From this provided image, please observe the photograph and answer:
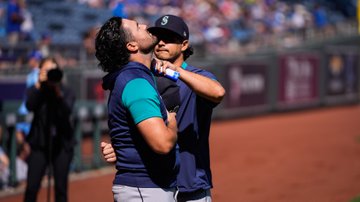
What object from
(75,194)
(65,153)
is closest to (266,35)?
(75,194)

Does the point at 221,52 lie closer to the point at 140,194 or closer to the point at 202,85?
the point at 202,85

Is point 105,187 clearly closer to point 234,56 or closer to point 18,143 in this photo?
point 18,143

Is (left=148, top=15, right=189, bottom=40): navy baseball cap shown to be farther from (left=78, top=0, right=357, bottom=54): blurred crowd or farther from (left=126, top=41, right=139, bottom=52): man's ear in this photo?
(left=78, top=0, right=357, bottom=54): blurred crowd

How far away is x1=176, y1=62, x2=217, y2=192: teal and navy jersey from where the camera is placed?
4.15m

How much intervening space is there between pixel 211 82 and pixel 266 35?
17298 mm

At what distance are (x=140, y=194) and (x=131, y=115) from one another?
435 mm

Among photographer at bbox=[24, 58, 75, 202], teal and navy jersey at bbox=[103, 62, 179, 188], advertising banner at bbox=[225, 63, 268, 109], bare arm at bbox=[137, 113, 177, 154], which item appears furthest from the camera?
advertising banner at bbox=[225, 63, 268, 109]

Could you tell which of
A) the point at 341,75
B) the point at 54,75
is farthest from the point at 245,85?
the point at 54,75

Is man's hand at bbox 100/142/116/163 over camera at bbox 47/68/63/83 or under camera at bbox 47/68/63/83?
under

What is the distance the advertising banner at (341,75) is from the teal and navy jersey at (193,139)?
19778 mm

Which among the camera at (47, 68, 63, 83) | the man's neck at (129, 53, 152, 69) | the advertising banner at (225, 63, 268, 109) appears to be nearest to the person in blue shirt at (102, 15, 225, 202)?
the man's neck at (129, 53, 152, 69)

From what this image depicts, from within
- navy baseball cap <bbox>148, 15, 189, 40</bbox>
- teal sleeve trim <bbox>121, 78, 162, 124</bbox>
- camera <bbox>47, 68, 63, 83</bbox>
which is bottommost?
teal sleeve trim <bbox>121, 78, 162, 124</bbox>

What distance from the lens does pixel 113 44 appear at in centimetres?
350

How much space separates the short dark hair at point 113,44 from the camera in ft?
11.5
